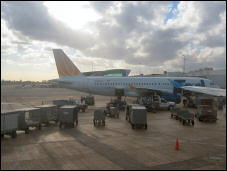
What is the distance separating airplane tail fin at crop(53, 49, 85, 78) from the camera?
34938 mm

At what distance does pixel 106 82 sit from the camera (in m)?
37.3

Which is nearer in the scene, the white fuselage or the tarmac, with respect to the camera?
the tarmac

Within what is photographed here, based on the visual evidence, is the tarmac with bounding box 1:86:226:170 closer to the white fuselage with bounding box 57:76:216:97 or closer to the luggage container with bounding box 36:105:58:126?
the luggage container with bounding box 36:105:58:126

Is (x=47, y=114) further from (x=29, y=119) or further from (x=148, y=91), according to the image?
(x=148, y=91)

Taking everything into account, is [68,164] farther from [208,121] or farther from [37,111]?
[208,121]

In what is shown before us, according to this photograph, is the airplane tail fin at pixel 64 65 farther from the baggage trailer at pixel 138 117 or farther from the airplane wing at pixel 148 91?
the baggage trailer at pixel 138 117

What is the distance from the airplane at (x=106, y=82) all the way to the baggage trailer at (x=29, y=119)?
18875 mm

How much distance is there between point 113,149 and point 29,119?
897 cm

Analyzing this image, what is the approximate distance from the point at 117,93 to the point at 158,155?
87.6ft

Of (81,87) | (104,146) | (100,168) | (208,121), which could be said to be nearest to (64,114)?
(104,146)

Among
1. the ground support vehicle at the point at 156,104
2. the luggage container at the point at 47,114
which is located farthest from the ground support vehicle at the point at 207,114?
the luggage container at the point at 47,114

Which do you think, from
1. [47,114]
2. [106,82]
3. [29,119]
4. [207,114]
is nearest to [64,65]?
[106,82]

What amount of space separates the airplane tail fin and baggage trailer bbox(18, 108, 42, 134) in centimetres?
1940

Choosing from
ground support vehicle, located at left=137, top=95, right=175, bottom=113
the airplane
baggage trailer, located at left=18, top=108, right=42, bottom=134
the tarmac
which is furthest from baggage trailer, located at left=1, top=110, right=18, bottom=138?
the airplane
